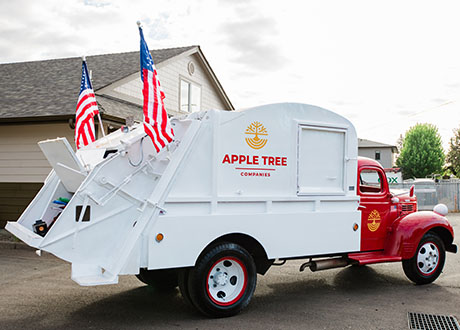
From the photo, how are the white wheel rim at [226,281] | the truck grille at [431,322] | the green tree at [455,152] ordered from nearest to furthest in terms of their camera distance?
the truck grille at [431,322] < the white wheel rim at [226,281] < the green tree at [455,152]

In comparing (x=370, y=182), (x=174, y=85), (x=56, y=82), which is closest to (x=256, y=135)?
(x=370, y=182)

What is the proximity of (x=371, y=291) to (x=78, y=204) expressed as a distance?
4864 millimetres

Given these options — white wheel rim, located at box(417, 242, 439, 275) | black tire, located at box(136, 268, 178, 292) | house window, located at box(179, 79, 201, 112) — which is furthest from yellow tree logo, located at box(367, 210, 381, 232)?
house window, located at box(179, 79, 201, 112)

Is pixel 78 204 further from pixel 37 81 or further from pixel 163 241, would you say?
pixel 37 81

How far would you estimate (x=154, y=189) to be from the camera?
554 centimetres

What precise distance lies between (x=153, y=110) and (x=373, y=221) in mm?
4084

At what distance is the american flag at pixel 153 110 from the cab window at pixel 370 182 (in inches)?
144

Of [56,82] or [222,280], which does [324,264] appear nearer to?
[222,280]

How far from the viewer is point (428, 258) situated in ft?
Result: 25.0

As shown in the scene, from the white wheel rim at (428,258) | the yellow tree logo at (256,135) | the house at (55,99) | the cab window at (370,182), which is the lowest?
the white wheel rim at (428,258)

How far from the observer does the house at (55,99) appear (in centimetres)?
1223

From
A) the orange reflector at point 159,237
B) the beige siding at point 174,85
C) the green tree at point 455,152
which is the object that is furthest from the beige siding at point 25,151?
the green tree at point 455,152

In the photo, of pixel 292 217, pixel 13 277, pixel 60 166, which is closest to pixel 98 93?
pixel 13 277

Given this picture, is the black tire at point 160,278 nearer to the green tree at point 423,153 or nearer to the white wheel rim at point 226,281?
the white wheel rim at point 226,281
